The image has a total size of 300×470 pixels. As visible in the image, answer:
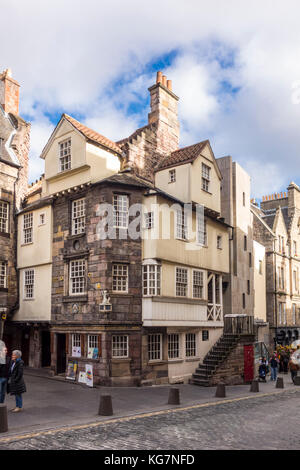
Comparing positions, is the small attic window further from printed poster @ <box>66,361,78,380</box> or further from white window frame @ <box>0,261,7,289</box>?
printed poster @ <box>66,361,78,380</box>

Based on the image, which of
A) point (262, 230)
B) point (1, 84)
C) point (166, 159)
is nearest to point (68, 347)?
point (166, 159)

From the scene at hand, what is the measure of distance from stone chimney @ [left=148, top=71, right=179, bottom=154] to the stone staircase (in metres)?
12.0

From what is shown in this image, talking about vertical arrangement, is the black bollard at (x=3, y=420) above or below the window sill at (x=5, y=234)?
below

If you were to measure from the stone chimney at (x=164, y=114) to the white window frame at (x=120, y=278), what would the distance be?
9607 millimetres

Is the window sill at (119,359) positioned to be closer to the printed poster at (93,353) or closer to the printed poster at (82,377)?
the printed poster at (93,353)

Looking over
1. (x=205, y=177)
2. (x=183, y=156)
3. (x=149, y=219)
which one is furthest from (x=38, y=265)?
(x=205, y=177)

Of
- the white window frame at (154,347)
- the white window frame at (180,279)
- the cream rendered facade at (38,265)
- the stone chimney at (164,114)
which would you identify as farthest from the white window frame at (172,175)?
the white window frame at (154,347)

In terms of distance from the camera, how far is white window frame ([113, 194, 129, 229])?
68.6ft

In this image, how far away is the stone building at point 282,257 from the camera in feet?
126

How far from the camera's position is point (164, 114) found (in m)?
28.2

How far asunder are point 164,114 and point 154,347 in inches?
580

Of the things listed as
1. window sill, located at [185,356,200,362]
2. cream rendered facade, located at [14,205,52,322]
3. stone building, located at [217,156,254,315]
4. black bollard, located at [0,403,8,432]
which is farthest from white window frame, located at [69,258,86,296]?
black bollard, located at [0,403,8,432]

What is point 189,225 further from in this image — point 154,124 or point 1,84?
point 1,84
